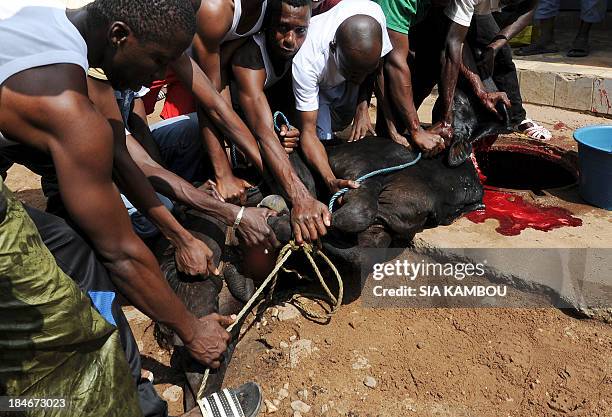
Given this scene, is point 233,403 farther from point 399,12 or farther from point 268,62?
point 399,12

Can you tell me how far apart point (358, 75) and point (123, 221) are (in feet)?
5.77

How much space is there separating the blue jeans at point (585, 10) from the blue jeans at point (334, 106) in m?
4.16

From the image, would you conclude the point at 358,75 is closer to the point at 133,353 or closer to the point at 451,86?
the point at 451,86

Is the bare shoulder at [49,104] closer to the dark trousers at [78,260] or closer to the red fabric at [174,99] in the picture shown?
the dark trousers at [78,260]

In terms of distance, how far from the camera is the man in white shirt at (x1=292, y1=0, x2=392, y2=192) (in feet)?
10.9

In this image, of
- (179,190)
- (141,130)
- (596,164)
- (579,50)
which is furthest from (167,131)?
(579,50)

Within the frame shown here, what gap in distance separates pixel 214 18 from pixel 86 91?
1417 mm

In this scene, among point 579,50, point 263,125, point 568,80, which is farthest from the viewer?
point 579,50

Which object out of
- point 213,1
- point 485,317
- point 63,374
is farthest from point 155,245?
point 485,317

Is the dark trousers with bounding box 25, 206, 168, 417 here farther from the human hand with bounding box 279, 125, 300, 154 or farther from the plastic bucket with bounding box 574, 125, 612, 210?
the plastic bucket with bounding box 574, 125, 612, 210

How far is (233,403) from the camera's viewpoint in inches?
102

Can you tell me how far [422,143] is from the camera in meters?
3.89

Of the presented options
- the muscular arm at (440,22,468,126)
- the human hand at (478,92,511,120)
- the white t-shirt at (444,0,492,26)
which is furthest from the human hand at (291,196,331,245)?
the human hand at (478,92,511,120)

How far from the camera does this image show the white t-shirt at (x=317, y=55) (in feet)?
11.4
